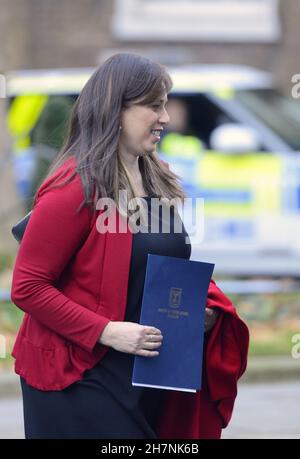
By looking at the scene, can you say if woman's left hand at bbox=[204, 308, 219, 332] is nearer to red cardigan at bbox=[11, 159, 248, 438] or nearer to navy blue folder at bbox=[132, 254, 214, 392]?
navy blue folder at bbox=[132, 254, 214, 392]

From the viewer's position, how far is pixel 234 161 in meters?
10.5

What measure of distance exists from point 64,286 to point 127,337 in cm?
25

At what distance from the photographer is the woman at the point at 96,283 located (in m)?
3.34

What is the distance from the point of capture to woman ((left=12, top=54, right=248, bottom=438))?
334 centimetres

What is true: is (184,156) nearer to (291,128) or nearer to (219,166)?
(219,166)

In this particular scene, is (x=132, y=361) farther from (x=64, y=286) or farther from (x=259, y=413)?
(x=259, y=413)

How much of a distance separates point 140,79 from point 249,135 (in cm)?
715

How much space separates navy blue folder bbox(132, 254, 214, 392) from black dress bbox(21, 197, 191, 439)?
61mm

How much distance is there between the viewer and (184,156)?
1064 cm

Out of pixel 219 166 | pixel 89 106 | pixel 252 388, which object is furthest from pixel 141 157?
pixel 219 166

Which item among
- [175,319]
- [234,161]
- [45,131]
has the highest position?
[45,131]

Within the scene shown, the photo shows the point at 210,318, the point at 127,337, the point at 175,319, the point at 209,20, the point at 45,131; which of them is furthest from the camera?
the point at 209,20

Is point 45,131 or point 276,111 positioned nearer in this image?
point 45,131

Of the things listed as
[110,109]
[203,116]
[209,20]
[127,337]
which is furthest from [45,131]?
[209,20]
